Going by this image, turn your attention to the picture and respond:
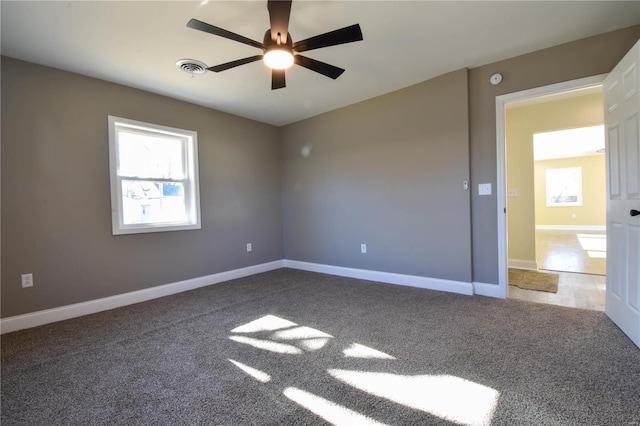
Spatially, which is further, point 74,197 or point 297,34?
point 74,197

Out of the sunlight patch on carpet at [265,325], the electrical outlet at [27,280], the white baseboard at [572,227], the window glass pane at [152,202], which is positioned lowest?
the sunlight patch on carpet at [265,325]

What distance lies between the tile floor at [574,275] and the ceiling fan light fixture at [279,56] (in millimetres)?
3239

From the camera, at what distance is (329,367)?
1862 millimetres

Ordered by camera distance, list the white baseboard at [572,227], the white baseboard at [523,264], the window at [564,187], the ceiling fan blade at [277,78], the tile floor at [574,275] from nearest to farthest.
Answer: the ceiling fan blade at [277,78], the tile floor at [574,275], the white baseboard at [523,264], the white baseboard at [572,227], the window at [564,187]

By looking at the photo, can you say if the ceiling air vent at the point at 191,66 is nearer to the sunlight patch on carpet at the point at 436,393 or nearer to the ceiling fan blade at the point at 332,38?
the ceiling fan blade at the point at 332,38

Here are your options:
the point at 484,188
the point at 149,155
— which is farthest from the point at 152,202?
the point at 484,188

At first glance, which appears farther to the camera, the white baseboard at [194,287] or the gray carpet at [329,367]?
the white baseboard at [194,287]

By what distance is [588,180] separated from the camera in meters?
9.20

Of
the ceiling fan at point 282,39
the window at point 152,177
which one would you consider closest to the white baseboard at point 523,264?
the ceiling fan at point 282,39

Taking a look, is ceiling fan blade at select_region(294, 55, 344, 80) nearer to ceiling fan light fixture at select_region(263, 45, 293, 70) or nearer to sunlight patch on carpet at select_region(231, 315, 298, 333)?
ceiling fan light fixture at select_region(263, 45, 293, 70)

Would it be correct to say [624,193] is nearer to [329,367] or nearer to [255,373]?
[329,367]

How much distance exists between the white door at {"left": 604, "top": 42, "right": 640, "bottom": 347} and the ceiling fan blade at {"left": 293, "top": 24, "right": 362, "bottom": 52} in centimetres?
189

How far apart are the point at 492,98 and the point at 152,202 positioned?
407 centimetres

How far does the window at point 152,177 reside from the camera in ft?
10.6
